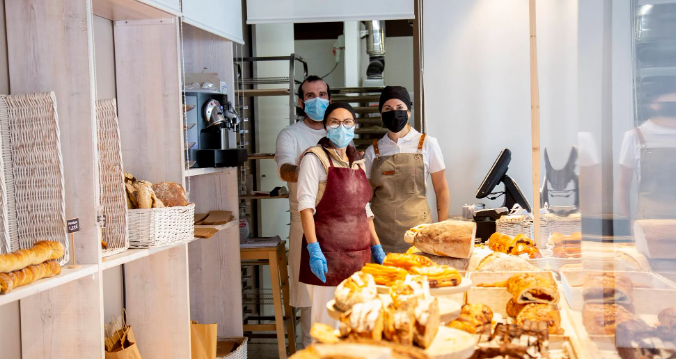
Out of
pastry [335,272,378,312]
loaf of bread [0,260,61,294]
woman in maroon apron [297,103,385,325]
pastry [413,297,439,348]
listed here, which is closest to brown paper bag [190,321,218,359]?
woman in maroon apron [297,103,385,325]

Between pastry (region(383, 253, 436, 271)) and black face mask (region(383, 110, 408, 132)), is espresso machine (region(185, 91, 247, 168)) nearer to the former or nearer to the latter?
black face mask (region(383, 110, 408, 132))

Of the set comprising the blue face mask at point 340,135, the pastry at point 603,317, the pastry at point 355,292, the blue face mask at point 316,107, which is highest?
the blue face mask at point 316,107

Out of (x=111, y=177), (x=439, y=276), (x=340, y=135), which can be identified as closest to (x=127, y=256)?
(x=111, y=177)

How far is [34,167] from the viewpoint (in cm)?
208

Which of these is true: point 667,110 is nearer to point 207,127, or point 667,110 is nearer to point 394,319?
point 394,319

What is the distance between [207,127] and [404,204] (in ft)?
3.79

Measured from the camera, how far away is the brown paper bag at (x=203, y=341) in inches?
129

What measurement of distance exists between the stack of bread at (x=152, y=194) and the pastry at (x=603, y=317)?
1795mm

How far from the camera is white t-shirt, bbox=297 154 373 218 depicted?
9.75 feet

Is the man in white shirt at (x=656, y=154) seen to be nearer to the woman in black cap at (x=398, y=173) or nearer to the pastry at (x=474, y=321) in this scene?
the pastry at (x=474, y=321)

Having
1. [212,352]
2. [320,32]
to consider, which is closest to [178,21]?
[212,352]

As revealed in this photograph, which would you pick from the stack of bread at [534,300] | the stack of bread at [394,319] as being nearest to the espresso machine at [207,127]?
the stack of bread at [534,300]

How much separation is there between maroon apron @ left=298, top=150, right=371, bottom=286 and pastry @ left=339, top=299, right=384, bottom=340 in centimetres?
184

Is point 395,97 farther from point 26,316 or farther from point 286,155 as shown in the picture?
point 26,316
